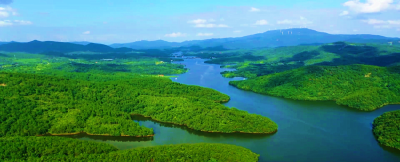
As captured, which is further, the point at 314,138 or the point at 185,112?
the point at 185,112

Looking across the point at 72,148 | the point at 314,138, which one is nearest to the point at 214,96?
the point at 314,138

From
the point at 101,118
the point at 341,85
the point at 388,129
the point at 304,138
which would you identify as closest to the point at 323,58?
the point at 341,85

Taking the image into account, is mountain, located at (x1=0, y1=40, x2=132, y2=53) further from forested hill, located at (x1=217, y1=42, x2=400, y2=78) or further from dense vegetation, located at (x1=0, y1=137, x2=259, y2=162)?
dense vegetation, located at (x1=0, y1=137, x2=259, y2=162)

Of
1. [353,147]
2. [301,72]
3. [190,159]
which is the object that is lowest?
[353,147]

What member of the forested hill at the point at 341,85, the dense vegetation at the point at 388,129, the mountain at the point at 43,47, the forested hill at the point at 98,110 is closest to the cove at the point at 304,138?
the dense vegetation at the point at 388,129

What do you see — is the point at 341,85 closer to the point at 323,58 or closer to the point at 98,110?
the point at 98,110

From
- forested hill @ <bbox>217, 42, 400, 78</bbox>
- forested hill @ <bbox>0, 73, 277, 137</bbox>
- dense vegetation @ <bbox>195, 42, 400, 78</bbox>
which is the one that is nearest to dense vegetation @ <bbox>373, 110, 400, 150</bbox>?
forested hill @ <bbox>0, 73, 277, 137</bbox>

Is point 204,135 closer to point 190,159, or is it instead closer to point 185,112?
point 185,112
